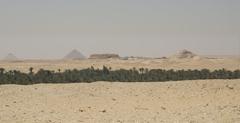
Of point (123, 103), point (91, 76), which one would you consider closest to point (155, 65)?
point (91, 76)

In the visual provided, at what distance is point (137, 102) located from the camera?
1883cm

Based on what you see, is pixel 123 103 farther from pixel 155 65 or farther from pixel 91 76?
pixel 155 65

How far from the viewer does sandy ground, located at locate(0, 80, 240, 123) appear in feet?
47.9

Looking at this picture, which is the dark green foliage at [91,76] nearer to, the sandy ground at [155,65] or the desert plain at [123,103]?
the desert plain at [123,103]

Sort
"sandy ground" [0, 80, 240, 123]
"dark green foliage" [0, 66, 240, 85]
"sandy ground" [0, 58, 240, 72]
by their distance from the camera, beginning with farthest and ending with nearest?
"sandy ground" [0, 58, 240, 72] < "dark green foliage" [0, 66, 240, 85] < "sandy ground" [0, 80, 240, 123]

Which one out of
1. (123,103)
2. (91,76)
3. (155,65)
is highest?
(155,65)

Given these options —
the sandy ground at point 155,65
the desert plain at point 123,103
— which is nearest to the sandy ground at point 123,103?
the desert plain at point 123,103

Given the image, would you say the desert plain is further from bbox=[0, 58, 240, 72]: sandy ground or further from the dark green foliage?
bbox=[0, 58, 240, 72]: sandy ground

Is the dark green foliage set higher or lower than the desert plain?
higher

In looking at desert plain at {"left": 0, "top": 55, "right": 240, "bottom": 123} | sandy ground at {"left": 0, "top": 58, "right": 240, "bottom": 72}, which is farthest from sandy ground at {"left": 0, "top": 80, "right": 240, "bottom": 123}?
sandy ground at {"left": 0, "top": 58, "right": 240, "bottom": 72}

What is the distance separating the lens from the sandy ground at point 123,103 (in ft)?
Result: 47.9

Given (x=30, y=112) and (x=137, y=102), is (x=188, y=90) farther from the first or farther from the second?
(x=30, y=112)

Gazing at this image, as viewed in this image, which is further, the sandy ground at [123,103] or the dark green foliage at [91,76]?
the dark green foliage at [91,76]

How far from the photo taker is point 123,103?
60.6 ft
